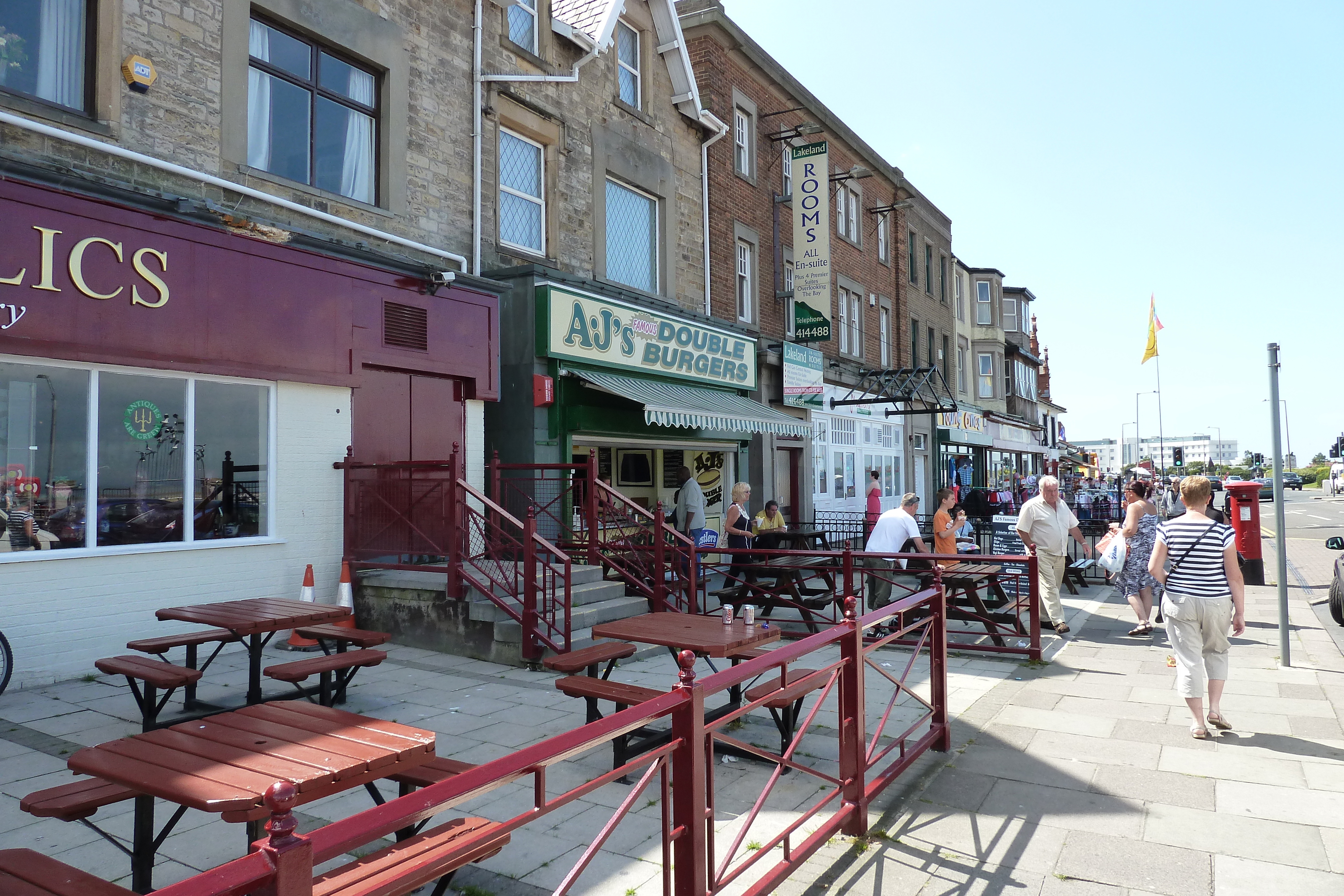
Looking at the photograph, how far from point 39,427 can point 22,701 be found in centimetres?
223

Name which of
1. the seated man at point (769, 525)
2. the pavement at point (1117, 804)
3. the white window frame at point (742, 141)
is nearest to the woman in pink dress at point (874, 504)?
the seated man at point (769, 525)

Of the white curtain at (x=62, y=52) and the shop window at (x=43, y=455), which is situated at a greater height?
the white curtain at (x=62, y=52)

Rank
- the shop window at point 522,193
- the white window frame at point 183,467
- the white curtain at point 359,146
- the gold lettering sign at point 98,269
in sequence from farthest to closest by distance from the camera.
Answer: the shop window at point 522,193 < the white curtain at point 359,146 < the white window frame at point 183,467 < the gold lettering sign at point 98,269

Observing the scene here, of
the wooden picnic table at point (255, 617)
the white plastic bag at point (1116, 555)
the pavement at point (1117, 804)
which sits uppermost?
the white plastic bag at point (1116, 555)

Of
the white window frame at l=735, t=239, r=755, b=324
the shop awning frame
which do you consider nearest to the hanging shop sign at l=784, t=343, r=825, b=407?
the white window frame at l=735, t=239, r=755, b=324

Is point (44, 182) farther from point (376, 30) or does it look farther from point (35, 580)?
point (376, 30)

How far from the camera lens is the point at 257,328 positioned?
8477 millimetres

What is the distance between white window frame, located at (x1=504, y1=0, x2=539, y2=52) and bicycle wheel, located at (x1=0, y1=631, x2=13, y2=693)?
31.0ft

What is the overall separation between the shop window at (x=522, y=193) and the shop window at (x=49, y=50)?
5132 mm

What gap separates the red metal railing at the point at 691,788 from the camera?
1719mm

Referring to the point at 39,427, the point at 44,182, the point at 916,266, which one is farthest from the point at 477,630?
the point at 916,266

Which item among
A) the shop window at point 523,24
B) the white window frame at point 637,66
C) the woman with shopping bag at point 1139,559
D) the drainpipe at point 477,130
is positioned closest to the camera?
the woman with shopping bag at point 1139,559

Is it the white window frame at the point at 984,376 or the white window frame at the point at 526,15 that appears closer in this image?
the white window frame at the point at 526,15

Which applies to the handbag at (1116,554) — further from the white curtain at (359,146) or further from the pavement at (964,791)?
the white curtain at (359,146)
